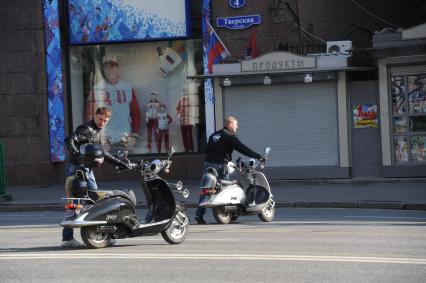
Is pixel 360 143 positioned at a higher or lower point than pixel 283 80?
lower

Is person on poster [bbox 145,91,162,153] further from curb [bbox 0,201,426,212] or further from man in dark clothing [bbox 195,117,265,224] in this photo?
man in dark clothing [bbox 195,117,265,224]

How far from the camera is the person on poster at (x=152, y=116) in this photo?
25.5 m

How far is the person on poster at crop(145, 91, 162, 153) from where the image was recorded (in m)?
25.5

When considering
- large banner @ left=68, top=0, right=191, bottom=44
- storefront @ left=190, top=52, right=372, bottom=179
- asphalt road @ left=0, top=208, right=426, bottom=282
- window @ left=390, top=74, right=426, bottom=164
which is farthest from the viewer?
large banner @ left=68, top=0, right=191, bottom=44

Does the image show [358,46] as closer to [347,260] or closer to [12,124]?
[12,124]

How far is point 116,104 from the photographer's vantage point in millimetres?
25828

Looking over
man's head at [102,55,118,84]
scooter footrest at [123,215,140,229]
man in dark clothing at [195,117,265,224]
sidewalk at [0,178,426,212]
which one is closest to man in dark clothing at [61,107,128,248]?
scooter footrest at [123,215,140,229]

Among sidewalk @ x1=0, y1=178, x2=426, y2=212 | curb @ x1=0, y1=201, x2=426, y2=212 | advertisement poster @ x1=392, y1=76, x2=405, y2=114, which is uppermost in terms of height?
advertisement poster @ x1=392, y1=76, x2=405, y2=114

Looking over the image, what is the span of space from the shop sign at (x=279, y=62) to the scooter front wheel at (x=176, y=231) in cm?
1106

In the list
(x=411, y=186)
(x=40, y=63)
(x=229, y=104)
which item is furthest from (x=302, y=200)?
(x=40, y=63)

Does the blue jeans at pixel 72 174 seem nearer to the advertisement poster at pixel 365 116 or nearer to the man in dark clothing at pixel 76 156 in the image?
the man in dark clothing at pixel 76 156

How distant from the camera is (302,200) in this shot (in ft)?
62.5

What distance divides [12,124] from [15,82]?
117 centimetres

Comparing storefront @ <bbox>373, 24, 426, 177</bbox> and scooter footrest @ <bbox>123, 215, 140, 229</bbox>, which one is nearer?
scooter footrest @ <bbox>123, 215, 140, 229</bbox>
